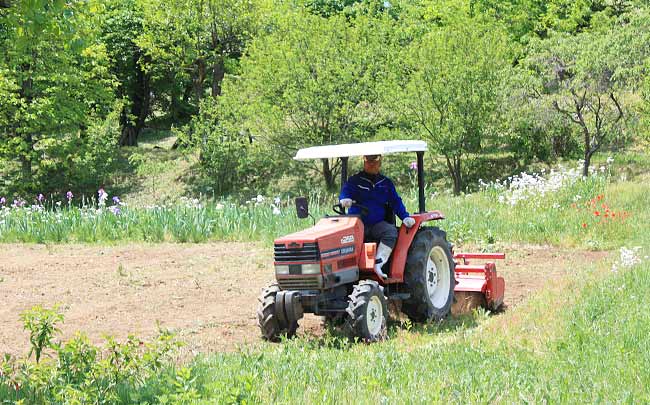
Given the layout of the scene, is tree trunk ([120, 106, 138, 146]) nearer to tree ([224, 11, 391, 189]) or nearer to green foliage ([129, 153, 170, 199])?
green foliage ([129, 153, 170, 199])

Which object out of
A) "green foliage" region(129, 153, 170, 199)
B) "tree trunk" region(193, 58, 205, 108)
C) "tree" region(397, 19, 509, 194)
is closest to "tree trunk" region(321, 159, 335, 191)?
"tree" region(397, 19, 509, 194)

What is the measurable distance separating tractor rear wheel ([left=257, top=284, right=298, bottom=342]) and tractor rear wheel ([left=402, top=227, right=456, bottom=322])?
132 cm

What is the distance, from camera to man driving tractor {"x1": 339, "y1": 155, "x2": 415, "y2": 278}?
29.1 ft

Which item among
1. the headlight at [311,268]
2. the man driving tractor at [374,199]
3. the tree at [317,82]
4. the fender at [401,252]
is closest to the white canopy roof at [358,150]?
the man driving tractor at [374,199]

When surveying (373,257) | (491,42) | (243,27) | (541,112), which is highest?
(243,27)

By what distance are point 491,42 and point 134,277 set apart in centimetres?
1771

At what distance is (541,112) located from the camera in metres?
25.3

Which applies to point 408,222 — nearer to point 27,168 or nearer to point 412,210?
point 412,210

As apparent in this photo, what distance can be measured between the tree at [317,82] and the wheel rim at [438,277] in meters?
19.0

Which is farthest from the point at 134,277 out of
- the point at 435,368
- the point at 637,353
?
the point at 637,353

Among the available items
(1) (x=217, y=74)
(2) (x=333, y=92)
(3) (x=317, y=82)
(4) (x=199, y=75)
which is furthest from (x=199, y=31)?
(2) (x=333, y=92)

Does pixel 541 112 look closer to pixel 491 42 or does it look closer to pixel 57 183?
pixel 491 42

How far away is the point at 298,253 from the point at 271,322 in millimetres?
724

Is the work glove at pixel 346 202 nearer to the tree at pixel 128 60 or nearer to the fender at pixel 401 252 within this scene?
the fender at pixel 401 252
